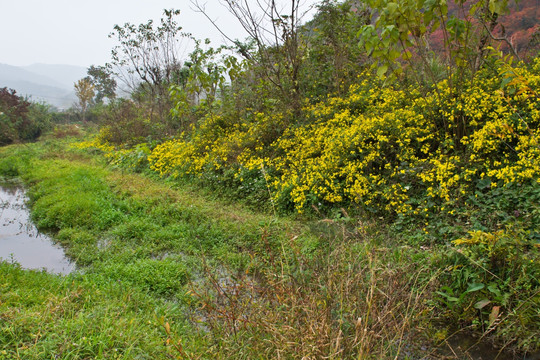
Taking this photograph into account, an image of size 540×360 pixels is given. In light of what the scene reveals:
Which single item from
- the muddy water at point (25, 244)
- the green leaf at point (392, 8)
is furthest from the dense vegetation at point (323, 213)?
the muddy water at point (25, 244)

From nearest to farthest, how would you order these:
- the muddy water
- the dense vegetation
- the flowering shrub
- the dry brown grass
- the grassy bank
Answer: the dry brown grass
the grassy bank
the dense vegetation
the flowering shrub
the muddy water

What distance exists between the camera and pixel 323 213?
445 cm

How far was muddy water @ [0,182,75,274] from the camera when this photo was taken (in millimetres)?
4137

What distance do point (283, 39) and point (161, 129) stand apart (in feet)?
22.0

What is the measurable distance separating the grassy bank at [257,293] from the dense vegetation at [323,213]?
19mm

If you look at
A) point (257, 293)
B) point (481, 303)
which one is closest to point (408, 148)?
point (481, 303)

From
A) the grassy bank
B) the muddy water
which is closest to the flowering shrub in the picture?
the grassy bank

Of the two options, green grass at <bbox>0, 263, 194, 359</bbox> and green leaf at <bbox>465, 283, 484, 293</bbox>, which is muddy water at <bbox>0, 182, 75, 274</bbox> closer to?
green grass at <bbox>0, 263, 194, 359</bbox>

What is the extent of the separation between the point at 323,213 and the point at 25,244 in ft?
14.2

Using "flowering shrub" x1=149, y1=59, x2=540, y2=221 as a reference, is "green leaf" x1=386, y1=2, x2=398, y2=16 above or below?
above

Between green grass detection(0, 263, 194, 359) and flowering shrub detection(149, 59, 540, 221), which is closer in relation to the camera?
green grass detection(0, 263, 194, 359)

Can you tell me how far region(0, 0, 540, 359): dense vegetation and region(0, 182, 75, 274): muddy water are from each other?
19 cm

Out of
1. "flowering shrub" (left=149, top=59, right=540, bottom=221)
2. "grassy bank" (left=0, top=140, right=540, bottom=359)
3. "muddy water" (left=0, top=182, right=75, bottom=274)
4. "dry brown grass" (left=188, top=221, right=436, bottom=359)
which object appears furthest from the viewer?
"muddy water" (left=0, top=182, right=75, bottom=274)

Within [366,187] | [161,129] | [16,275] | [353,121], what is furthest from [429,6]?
[161,129]
